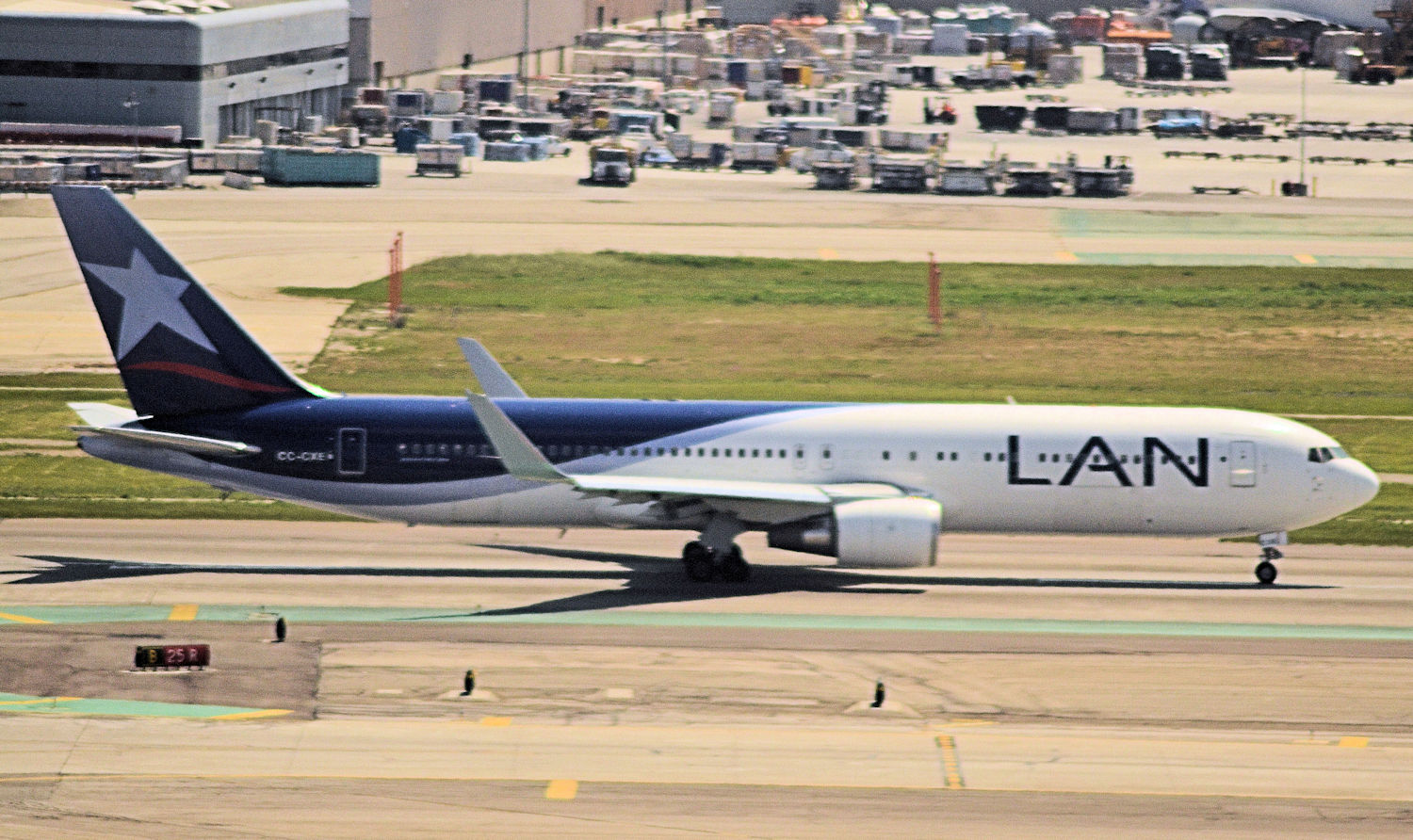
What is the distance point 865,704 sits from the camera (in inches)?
1367

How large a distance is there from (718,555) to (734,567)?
50 cm

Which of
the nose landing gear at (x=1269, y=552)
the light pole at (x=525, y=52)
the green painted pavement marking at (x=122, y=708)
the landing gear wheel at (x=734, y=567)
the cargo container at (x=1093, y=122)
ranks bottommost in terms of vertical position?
the green painted pavement marking at (x=122, y=708)

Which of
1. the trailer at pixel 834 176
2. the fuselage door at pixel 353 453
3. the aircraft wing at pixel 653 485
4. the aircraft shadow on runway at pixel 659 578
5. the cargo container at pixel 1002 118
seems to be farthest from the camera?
the cargo container at pixel 1002 118

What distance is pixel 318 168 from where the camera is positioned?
117 meters

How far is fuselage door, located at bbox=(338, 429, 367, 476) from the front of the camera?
43.8 m

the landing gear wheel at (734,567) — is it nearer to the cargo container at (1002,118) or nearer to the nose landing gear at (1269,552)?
the nose landing gear at (1269,552)

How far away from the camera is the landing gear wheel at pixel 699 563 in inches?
1703

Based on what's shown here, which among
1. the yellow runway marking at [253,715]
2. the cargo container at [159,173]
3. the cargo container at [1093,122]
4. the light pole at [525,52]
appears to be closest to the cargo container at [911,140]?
the cargo container at [1093,122]

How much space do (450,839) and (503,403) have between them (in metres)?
18.3

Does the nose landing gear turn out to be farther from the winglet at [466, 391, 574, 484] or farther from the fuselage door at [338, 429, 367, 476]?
the fuselage door at [338, 429, 367, 476]

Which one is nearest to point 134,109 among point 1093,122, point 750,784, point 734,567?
point 1093,122

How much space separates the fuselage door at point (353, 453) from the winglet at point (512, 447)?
197 inches

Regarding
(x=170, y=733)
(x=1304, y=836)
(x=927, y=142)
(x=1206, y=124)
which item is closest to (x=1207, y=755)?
(x=1304, y=836)

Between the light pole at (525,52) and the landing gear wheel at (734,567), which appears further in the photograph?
the light pole at (525,52)
